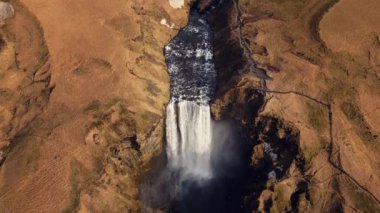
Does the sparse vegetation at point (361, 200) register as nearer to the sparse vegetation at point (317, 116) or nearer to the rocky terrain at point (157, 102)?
the rocky terrain at point (157, 102)

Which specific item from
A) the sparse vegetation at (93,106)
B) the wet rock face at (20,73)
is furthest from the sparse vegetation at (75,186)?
the wet rock face at (20,73)

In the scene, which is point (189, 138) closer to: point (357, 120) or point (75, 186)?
point (75, 186)

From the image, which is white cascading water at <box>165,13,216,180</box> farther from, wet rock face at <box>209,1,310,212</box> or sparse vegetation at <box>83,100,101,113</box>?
sparse vegetation at <box>83,100,101,113</box>

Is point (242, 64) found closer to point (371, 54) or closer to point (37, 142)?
point (371, 54)

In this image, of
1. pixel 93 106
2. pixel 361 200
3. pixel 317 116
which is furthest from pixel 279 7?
pixel 93 106

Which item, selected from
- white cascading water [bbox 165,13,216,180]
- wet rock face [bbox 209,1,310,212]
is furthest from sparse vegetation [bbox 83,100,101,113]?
→ wet rock face [bbox 209,1,310,212]
